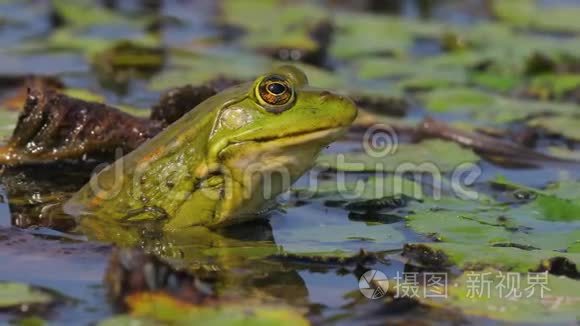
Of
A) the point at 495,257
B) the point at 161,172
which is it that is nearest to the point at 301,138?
the point at 161,172

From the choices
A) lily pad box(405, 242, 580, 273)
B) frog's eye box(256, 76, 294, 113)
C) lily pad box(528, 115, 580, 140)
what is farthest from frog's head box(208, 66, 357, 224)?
lily pad box(528, 115, 580, 140)

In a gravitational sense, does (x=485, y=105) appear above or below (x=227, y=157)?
above

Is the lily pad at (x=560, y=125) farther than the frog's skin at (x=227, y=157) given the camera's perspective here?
Yes

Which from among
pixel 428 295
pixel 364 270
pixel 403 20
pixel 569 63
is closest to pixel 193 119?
pixel 364 270

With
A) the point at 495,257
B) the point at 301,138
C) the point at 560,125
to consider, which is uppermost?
the point at 560,125

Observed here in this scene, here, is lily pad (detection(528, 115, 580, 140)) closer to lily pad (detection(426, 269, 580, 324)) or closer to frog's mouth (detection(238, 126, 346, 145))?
frog's mouth (detection(238, 126, 346, 145))

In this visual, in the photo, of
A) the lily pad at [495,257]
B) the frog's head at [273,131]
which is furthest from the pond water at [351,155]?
the frog's head at [273,131]

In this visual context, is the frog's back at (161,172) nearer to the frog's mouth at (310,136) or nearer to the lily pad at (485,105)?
the frog's mouth at (310,136)

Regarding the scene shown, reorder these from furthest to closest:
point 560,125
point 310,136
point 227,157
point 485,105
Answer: point 485,105 → point 560,125 → point 227,157 → point 310,136

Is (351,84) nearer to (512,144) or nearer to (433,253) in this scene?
(512,144)

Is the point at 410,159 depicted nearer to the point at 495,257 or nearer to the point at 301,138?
the point at 301,138
